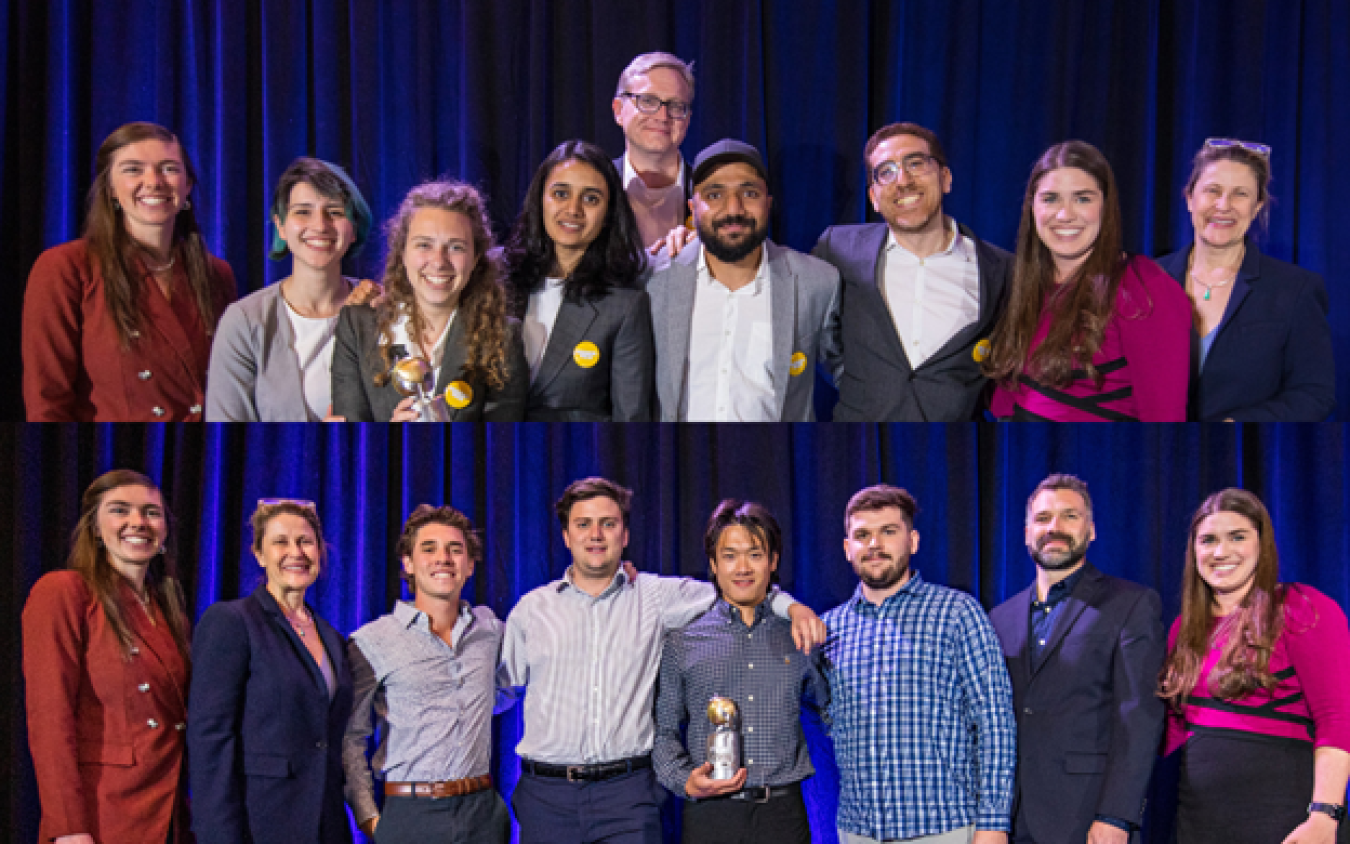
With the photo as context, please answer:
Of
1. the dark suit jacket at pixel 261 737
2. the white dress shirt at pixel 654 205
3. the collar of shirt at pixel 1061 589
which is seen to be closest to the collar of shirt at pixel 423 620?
the dark suit jacket at pixel 261 737

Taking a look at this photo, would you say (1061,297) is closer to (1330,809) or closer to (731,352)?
(731,352)

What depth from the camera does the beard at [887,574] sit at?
3582mm

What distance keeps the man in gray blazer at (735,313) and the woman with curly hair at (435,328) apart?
0.54 meters

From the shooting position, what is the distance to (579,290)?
359 cm

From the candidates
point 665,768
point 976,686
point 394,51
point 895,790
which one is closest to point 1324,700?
point 976,686

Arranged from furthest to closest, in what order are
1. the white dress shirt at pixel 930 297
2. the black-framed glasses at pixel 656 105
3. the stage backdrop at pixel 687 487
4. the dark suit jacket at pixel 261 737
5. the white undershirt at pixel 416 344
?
the stage backdrop at pixel 687 487, the black-framed glasses at pixel 656 105, the white dress shirt at pixel 930 297, the white undershirt at pixel 416 344, the dark suit jacket at pixel 261 737

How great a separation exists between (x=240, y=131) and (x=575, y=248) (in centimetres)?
150

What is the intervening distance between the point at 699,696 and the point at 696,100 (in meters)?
2.18

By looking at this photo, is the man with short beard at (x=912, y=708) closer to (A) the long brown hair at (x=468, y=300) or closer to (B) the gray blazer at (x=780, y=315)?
(B) the gray blazer at (x=780, y=315)

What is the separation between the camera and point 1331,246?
4273 mm

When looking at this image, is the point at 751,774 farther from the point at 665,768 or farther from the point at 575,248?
the point at 575,248

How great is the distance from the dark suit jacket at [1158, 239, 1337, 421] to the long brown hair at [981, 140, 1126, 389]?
17.8 inches

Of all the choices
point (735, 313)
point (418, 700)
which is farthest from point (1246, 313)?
point (418, 700)

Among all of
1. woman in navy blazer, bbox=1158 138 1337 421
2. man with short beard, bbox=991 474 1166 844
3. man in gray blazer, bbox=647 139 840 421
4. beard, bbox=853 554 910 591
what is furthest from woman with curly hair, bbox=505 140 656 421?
woman in navy blazer, bbox=1158 138 1337 421
